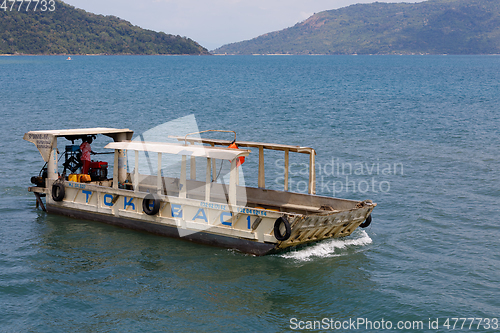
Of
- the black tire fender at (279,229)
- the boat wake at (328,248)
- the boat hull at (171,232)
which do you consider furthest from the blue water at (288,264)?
the black tire fender at (279,229)

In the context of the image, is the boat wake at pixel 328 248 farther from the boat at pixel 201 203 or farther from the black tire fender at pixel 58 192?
the black tire fender at pixel 58 192

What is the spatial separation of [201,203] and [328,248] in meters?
3.77

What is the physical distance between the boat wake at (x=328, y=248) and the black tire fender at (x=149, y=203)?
3.88 m

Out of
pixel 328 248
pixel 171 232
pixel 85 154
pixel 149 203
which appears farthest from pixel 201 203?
pixel 85 154

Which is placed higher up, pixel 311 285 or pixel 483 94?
pixel 483 94

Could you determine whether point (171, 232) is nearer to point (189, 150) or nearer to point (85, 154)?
point (189, 150)

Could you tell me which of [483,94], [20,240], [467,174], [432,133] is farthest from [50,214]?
[483,94]

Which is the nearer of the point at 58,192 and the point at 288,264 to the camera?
the point at 288,264

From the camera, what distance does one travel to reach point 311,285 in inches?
505

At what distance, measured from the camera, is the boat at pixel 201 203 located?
14.0m

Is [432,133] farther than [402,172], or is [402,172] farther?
[432,133]

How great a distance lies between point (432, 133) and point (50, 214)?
26679 mm

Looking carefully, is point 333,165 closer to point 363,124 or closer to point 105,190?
point 105,190

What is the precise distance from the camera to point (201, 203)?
1462 centimetres
